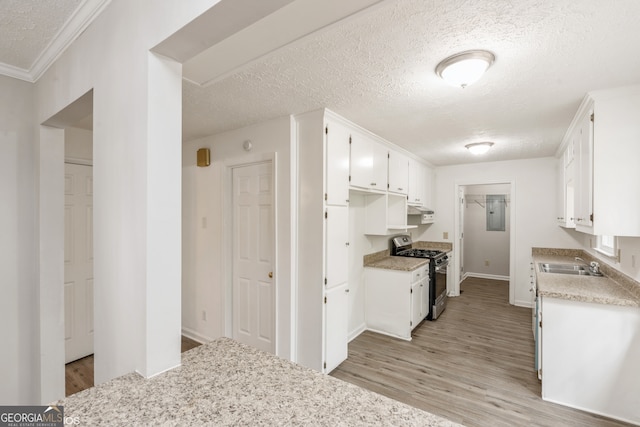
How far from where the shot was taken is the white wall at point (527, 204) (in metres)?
4.64

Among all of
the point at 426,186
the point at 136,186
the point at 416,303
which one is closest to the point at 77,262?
the point at 136,186

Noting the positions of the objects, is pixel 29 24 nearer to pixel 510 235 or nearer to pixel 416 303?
pixel 416 303

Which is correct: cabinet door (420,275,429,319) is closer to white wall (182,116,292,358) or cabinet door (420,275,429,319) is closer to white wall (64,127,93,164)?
white wall (182,116,292,358)

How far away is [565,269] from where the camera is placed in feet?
11.4

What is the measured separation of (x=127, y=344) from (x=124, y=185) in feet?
2.03

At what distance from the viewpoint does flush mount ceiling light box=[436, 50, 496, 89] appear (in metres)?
1.66

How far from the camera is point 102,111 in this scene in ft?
4.24

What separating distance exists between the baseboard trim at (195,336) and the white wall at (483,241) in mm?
6093

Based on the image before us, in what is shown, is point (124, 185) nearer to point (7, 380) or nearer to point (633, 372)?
point (7, 380)

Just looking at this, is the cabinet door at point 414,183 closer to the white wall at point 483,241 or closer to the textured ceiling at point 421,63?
the textured ceiling at point 421,63

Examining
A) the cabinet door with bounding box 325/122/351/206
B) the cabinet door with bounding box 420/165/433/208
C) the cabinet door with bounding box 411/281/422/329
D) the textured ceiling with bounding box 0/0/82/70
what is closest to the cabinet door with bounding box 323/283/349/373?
the cabinet door with bounding box 325/122/351/206

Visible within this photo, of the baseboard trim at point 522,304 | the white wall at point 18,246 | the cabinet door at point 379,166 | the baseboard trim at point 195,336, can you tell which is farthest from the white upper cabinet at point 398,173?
the white wall at point 18,246

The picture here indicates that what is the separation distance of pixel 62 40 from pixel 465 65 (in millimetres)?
2197

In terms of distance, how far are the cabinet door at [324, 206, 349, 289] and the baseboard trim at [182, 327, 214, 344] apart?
5.89ft
